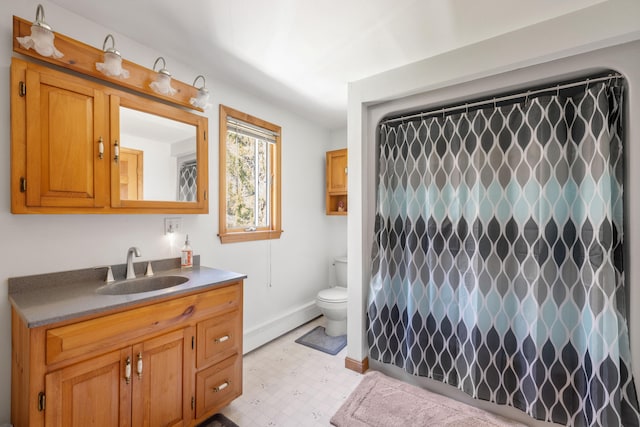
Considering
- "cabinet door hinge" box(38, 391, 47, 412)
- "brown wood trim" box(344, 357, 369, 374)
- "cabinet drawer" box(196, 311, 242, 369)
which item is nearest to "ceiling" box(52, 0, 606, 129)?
"cabinet drawer" box(196, 311, 242, 369)

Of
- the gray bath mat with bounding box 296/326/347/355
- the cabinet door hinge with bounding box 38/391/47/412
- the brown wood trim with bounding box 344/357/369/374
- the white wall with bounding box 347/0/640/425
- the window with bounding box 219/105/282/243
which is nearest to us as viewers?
the cabinet door hinge with bounding box 38/391/47/412

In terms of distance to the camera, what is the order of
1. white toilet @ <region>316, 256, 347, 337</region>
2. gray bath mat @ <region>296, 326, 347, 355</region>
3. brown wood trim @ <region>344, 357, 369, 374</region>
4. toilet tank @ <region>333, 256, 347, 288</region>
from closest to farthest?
brown wood trim @ <region>344, 357, 369, 374</region>
gray bath mat @ <region>296, 326, 347, 355</region>
white toilet @ <region>316, 256, 347, 337</region>
toilet tank @ <region>333, 256, 347, 288</region>

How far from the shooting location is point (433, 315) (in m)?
2.05

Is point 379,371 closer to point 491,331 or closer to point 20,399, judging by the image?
point 491,331

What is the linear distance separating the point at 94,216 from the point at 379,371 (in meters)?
2.34

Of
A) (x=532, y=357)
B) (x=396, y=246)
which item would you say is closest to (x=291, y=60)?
(x=396, y=246)

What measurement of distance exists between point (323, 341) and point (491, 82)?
102 inches

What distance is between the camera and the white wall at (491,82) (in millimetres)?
1456

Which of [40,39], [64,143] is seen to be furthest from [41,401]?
[40,39]

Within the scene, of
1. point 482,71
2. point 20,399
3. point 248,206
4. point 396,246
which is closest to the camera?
point 20,399

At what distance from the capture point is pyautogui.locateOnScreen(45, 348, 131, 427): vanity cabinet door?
1146 millimetres

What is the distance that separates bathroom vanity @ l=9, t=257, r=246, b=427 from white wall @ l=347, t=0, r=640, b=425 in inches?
43.3

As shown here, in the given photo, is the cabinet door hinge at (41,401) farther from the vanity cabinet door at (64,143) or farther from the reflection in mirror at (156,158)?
the reflection in mirror at (156,158)

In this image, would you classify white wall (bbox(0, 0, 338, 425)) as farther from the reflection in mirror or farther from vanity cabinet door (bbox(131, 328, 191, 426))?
vanity cabinet door (bbox(131, 328, 191, 426))
